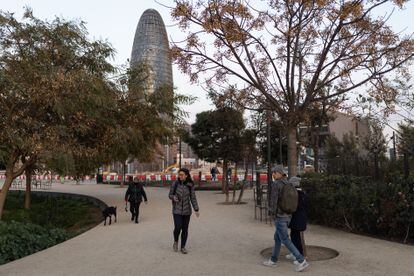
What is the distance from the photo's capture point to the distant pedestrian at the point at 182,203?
8.35m

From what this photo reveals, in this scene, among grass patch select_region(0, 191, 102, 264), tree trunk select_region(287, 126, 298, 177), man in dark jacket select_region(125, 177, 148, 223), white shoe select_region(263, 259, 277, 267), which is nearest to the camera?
white shoe select_region(263, 259, 277, 267)

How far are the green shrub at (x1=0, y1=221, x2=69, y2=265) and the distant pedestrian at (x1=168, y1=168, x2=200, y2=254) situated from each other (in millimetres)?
3359

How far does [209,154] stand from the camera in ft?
88.5

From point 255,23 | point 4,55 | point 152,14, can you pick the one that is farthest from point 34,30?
point 152,14

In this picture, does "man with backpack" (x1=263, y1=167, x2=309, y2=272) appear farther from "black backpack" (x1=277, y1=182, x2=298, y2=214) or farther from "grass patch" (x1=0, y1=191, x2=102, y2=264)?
"grass patch" (x1=0, y1=191, x2=102, y2=264)

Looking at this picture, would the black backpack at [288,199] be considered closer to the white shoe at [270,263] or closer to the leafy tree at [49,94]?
the white shoe at [270,263]

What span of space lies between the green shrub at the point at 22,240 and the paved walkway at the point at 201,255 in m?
0.78

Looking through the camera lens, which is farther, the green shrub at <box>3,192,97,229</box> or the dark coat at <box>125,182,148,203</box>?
the green shrub at <box>3,192,97,229</box>

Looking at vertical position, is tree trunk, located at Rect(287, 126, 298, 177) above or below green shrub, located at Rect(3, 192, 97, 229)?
above

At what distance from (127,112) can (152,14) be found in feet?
362

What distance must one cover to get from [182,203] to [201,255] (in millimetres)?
1036

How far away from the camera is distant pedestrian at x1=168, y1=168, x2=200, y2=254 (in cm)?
835

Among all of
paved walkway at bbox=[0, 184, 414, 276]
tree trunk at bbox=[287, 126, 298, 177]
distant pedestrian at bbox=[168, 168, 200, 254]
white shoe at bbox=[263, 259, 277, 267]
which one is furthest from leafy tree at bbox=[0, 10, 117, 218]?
white shoe at bbox=[263, 259, 277, 267]

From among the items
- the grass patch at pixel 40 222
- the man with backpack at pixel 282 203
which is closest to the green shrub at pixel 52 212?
the grass patch at pixel 40 222
